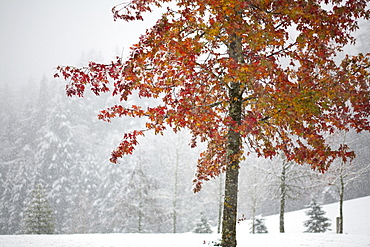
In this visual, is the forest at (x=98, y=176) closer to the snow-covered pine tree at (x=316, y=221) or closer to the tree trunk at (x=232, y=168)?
the snow-covered pine tree at (x=316, y=221)

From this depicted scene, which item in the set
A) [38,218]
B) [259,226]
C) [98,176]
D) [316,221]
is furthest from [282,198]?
[98,176]

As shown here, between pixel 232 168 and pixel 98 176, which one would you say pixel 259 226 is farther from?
pixel 98 176

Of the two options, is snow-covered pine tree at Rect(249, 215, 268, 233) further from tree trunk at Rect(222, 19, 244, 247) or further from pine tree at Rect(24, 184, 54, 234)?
tree trunk at Rect(222, 19, 244, 247)

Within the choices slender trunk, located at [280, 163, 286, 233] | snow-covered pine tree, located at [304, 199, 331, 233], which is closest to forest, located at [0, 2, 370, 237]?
snow-covered pine tree, located at [304, 199, 331, 233]

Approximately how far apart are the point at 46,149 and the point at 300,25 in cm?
3949

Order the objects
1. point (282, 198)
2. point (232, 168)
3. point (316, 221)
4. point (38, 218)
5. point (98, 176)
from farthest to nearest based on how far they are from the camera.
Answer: point (98, 176), point (38, 218), point (316, 221), point (282, 198), point (232, 168)

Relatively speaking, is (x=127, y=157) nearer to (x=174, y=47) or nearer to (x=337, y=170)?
(x=337, y=170)

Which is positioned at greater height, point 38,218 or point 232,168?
point 232,168

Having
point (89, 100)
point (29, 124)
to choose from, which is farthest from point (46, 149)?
point (89, 100)

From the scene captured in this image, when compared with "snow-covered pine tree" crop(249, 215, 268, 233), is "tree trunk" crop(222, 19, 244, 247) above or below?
above

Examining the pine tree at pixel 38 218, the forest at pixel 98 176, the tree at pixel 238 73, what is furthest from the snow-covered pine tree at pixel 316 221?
the pine tree at pixel 38 218

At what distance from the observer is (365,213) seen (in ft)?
83.5

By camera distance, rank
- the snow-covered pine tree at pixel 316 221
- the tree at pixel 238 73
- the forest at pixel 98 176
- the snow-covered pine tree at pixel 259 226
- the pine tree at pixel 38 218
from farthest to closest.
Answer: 1. the forest at pixel 98 176
2. the snow-covered pine tree at pixel 259 226
3. the pine tree at pixel 38 218
4. the snow-covered pine tree at pixel 316 221
5. the tree at pixel 238 73

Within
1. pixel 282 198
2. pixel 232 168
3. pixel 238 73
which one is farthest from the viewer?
pixel 282 198
